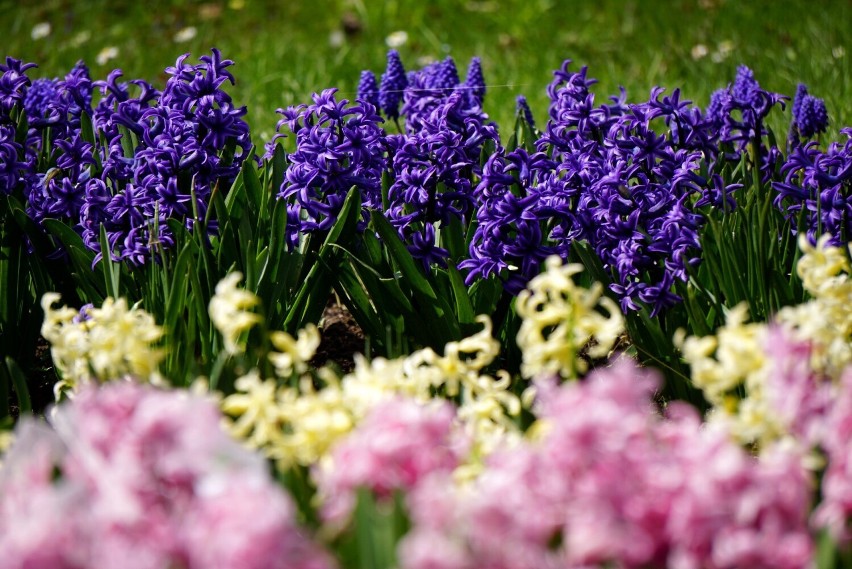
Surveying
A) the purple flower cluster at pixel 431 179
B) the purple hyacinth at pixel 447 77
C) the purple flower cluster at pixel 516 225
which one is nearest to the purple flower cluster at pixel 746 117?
the purple flower cluster at pixel 516 225

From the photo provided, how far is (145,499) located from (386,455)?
1.02ft

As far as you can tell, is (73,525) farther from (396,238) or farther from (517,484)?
(396,238)

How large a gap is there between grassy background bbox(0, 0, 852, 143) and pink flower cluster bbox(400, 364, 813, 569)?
3.36m

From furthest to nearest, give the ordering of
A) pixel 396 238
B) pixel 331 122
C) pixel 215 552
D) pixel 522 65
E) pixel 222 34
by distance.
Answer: pixel 222 34, pixel 522 65, pixel 331 122, pixel 396 238, pixel 215 552

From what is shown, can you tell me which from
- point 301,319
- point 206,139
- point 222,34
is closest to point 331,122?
point 206,139

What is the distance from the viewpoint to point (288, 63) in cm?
650

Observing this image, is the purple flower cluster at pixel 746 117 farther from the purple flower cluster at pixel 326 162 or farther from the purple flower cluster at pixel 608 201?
the purple flower cluster at pixel 326 162

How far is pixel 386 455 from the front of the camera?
1.33m

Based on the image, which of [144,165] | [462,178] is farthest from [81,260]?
[462,178]

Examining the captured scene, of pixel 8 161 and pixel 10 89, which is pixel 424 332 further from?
pixel 10 89

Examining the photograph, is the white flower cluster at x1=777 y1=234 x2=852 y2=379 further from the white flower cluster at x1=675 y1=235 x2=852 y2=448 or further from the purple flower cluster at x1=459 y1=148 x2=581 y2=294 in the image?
the purple flower cluster at x1=459 y1=148 x2=581 y2=294

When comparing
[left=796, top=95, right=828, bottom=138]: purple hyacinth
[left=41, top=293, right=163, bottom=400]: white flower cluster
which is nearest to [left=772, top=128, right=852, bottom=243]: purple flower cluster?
[left=796, top=95, right=828, bottom=138]: purple hyacinth

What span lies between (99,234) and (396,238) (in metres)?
0.80

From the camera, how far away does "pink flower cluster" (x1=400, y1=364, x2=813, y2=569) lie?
1.23 m
